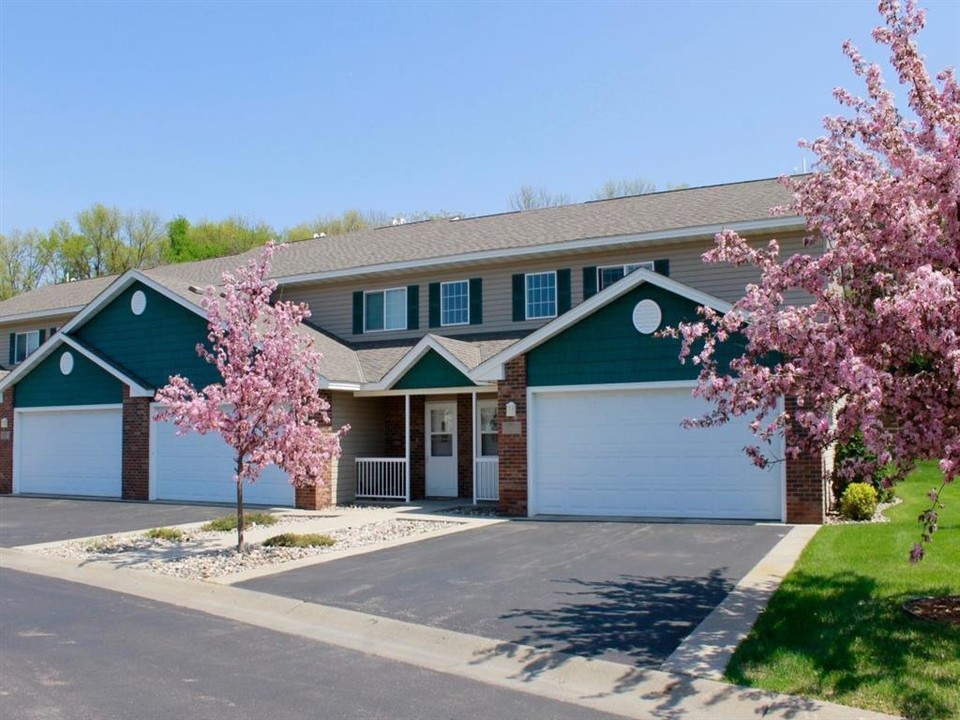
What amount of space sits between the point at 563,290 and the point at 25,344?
20105 millimetres

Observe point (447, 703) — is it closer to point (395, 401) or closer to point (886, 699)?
point (886, 699)

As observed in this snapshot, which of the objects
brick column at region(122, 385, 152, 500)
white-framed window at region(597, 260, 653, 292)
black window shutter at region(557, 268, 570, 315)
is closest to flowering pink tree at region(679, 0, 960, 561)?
white-framed window at region(597, 260, 653, 292)

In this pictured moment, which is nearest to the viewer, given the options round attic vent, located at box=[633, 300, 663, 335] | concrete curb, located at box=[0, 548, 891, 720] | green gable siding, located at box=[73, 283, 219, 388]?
concrete curb, located at box=[0, 548, 891, 720]

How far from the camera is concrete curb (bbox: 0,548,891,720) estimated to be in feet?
20.8

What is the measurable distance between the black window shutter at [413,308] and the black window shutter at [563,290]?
3928mm

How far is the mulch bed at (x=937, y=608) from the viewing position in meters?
8.18

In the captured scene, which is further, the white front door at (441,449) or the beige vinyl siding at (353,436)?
the white front door at (441,449)

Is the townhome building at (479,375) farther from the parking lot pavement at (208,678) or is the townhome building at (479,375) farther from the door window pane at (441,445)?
the parking lot pavement at (208,678)

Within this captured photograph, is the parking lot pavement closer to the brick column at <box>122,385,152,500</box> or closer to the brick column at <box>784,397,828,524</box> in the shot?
the brick column at <box>784,397,828,524</box>

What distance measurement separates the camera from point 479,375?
1786 centimetres

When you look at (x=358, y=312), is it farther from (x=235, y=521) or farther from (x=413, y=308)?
(x=235, y=521)

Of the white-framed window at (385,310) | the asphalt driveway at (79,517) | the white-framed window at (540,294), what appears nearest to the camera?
the asphalt driveway at (79,517)

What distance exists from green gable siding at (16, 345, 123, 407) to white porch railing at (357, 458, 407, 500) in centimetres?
676

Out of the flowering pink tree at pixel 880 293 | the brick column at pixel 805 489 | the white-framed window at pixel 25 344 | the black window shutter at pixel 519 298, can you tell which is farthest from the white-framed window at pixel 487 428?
the white-framed window at pixel 25 344
